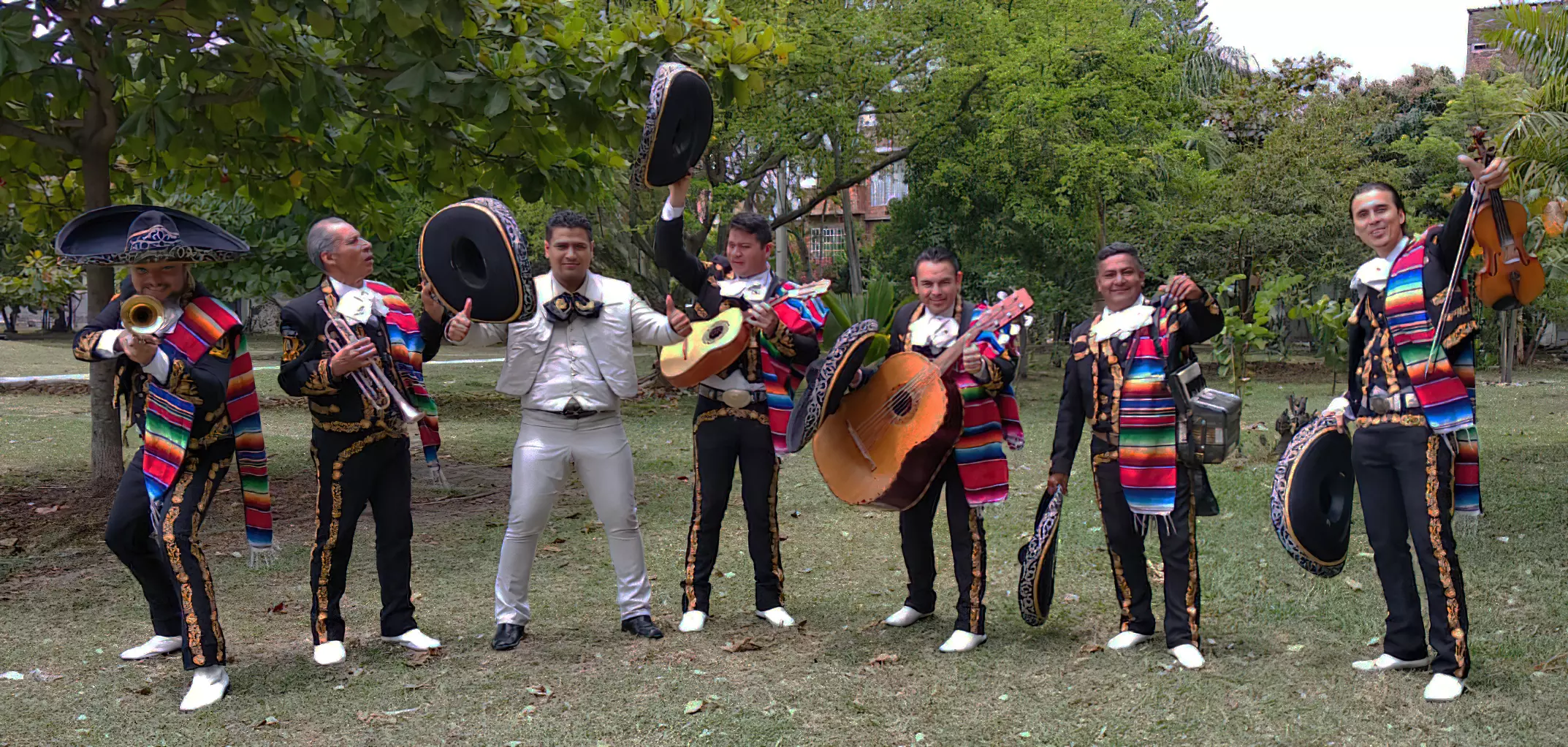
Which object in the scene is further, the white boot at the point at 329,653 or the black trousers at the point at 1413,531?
the white boot at the point at 329,653

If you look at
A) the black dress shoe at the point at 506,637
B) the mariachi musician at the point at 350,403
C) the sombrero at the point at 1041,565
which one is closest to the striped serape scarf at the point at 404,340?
the mariachi musician at the point at 350,403

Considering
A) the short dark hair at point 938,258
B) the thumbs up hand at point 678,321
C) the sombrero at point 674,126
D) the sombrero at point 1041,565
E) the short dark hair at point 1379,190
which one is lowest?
the sombrero at point 1041,565

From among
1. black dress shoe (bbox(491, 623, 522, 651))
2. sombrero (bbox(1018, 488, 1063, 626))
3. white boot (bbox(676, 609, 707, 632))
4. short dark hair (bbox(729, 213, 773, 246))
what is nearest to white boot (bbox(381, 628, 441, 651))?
black dress shoe (bbox(491, 623, 522, 651))

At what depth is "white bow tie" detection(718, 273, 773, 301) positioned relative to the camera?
584 cm

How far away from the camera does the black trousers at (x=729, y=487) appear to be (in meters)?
5.94

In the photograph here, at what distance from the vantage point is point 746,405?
233 inches

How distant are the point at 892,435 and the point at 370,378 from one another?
240 centimetres

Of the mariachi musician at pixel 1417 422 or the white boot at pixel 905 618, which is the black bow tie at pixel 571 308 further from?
the mariachi musician at pixel 1417 422

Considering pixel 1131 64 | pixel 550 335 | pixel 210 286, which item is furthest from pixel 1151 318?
pixel 1131 64

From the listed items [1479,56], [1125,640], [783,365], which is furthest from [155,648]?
[1479,56]

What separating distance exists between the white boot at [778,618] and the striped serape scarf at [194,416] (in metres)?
2.46

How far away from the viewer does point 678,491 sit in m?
10.5

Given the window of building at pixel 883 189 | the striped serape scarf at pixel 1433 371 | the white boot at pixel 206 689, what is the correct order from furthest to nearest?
1. the window of building at pixel 883 189
2. the white boot at pixel 206 689
3. the striped serape scarf at pixel 1433 371

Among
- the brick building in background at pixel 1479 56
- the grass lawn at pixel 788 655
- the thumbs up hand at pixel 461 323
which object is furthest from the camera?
the brick building in background at pixel 1479 56
